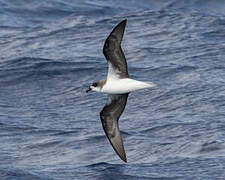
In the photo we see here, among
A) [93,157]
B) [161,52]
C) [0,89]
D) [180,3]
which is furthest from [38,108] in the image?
[180,3]

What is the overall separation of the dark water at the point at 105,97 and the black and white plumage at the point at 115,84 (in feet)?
3.93

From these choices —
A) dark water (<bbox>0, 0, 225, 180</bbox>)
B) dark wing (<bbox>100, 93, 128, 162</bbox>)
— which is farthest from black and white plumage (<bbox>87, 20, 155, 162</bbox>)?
dark water (<bbox>0, 0, 225, 180</bbox>)

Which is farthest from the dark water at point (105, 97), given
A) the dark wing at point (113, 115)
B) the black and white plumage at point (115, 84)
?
the black and white plumage at point (115, 84)

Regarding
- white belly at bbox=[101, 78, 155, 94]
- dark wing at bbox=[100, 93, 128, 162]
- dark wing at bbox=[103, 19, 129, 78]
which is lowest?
dark wing at bbox=[100, 93, 128, 162]

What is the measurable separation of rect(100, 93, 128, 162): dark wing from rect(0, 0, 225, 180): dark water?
A: 968 millimetres

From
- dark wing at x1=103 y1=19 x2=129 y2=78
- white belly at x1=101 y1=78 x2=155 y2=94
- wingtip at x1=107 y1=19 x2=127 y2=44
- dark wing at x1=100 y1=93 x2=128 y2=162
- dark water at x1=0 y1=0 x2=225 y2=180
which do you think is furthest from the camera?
dark water at x1=0 y1=0 x2=225 y2=180

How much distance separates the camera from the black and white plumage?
47.7ft

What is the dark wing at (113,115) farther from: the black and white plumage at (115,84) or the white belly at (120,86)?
the white belly at (120,86)

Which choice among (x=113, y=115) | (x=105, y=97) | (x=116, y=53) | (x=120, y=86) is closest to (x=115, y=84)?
(x=120, y=86)

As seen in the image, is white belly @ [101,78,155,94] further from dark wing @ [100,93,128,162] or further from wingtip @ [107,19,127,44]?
wingtip @ [107,19,127,44]

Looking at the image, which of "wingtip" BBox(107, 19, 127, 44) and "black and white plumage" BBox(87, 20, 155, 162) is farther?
"black and white plumage" BBox(87, 20, 155, 162)

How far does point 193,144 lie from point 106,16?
539 inches

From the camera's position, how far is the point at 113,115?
15.9 metres

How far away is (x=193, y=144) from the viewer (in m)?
18.2
